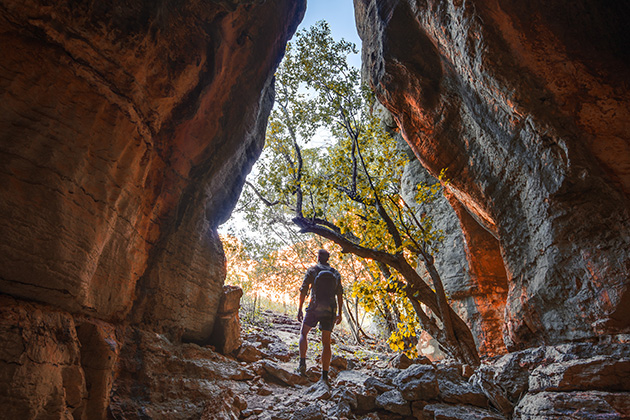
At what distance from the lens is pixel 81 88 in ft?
12.3

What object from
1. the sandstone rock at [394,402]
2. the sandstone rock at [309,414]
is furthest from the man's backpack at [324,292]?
the sandstone rock at [309,414]

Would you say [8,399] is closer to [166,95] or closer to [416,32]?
[166,95]

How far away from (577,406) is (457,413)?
126 centimetres

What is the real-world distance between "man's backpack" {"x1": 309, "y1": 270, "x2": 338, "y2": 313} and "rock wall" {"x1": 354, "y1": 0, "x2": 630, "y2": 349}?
10.6 ft

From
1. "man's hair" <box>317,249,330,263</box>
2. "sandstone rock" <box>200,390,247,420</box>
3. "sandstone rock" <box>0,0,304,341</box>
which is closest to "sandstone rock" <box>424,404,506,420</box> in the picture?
"sandstone rock" <box>200,390,247,420</box>

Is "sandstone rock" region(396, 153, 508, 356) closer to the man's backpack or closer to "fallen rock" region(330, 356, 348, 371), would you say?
"fallen rock" region(330, 356, 348, 371)

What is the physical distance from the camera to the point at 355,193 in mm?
8562

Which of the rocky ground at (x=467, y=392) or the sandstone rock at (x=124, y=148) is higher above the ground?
the sandstone rock at (x=124, y=148)

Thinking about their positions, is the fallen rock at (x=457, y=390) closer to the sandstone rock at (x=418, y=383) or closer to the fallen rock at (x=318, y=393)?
the sandstone rock at (x=418, y=383)

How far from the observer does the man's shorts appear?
626cm

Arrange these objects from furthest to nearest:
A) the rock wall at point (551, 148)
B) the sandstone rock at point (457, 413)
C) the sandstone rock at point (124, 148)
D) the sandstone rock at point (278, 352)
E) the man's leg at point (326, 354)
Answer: the sandstone rock at point (278, 352) → the man's leg at point (326, 354) → the rock wall at point (551, 148) → the sandstone rock at point (457, 413) → the sandstone rock at point (124, 148)

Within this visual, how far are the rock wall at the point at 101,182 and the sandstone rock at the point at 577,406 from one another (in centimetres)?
481

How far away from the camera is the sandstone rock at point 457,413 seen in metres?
3.64

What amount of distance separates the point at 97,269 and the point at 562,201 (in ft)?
21.8
